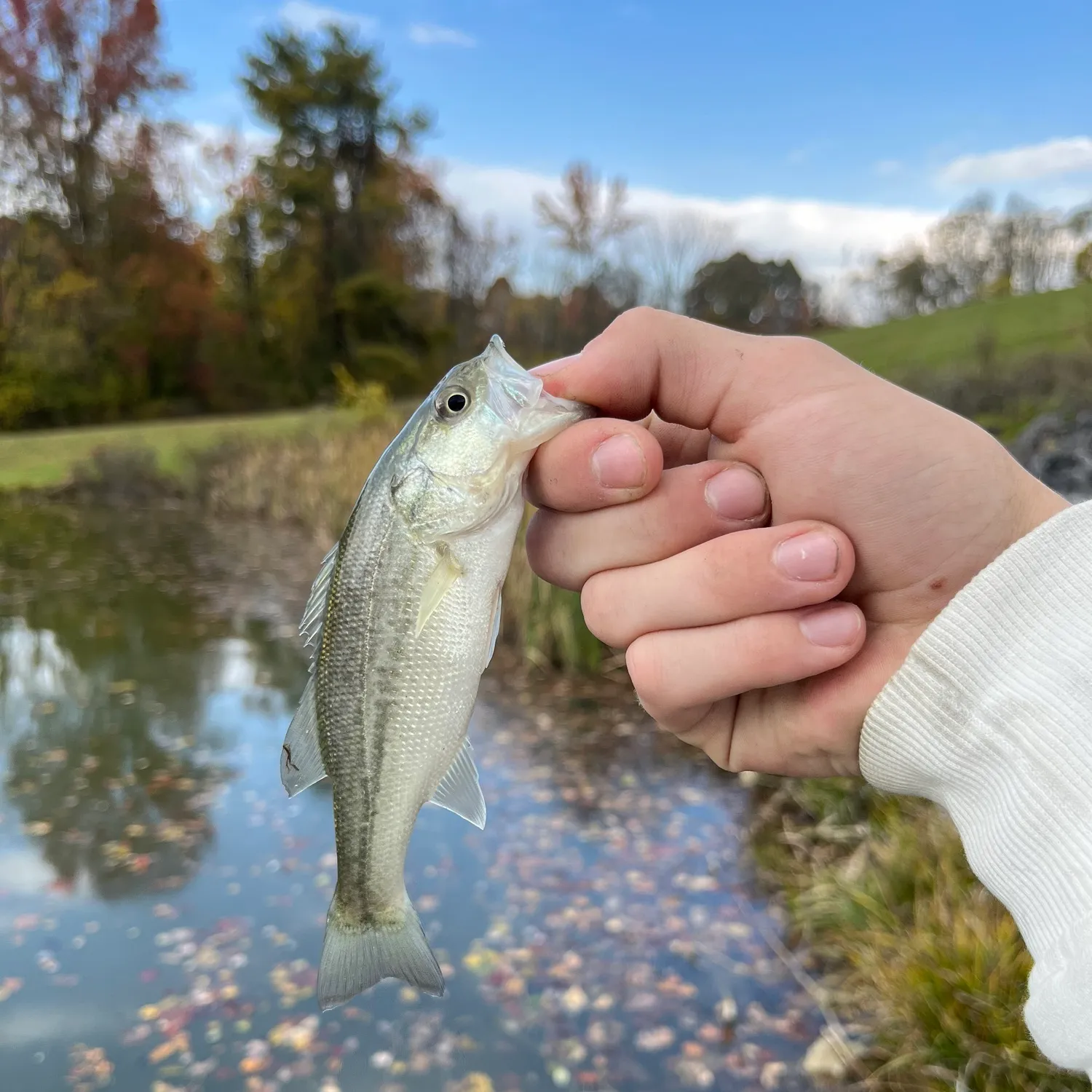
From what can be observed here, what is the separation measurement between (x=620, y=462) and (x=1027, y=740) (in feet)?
3.00

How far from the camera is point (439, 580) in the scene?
1.68 m

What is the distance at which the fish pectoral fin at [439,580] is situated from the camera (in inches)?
65.3

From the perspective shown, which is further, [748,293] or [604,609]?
[748,293]

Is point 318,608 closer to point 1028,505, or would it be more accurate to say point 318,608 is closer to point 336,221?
point 1028,505

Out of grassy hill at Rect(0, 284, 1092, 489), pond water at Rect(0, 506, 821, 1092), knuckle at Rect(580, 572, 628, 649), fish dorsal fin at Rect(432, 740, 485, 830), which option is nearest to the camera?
fish dorsal fin at Rect(432, 740, 485, 830)

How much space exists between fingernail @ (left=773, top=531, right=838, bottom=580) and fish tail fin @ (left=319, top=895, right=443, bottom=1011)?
1040 mm

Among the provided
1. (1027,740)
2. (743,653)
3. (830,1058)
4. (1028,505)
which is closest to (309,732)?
(743,653)

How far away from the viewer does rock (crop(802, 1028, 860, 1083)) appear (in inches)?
131

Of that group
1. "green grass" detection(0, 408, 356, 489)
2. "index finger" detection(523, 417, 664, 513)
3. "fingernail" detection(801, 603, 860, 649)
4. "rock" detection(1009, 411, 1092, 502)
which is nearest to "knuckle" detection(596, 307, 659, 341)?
"index finger" detection(523, 417, 664, 513)

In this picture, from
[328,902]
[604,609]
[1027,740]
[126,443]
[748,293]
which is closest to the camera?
[1027,740]

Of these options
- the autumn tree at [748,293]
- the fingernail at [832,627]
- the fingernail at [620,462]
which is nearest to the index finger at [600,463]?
the fingernail at [620,462]

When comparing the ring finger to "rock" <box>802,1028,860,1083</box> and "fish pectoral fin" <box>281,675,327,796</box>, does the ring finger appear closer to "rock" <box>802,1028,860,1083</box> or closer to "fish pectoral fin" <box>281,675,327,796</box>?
"fish pectoral fin" <box>281,675,327,796</box>

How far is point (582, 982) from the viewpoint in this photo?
157 inches

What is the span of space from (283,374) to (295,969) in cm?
3133
